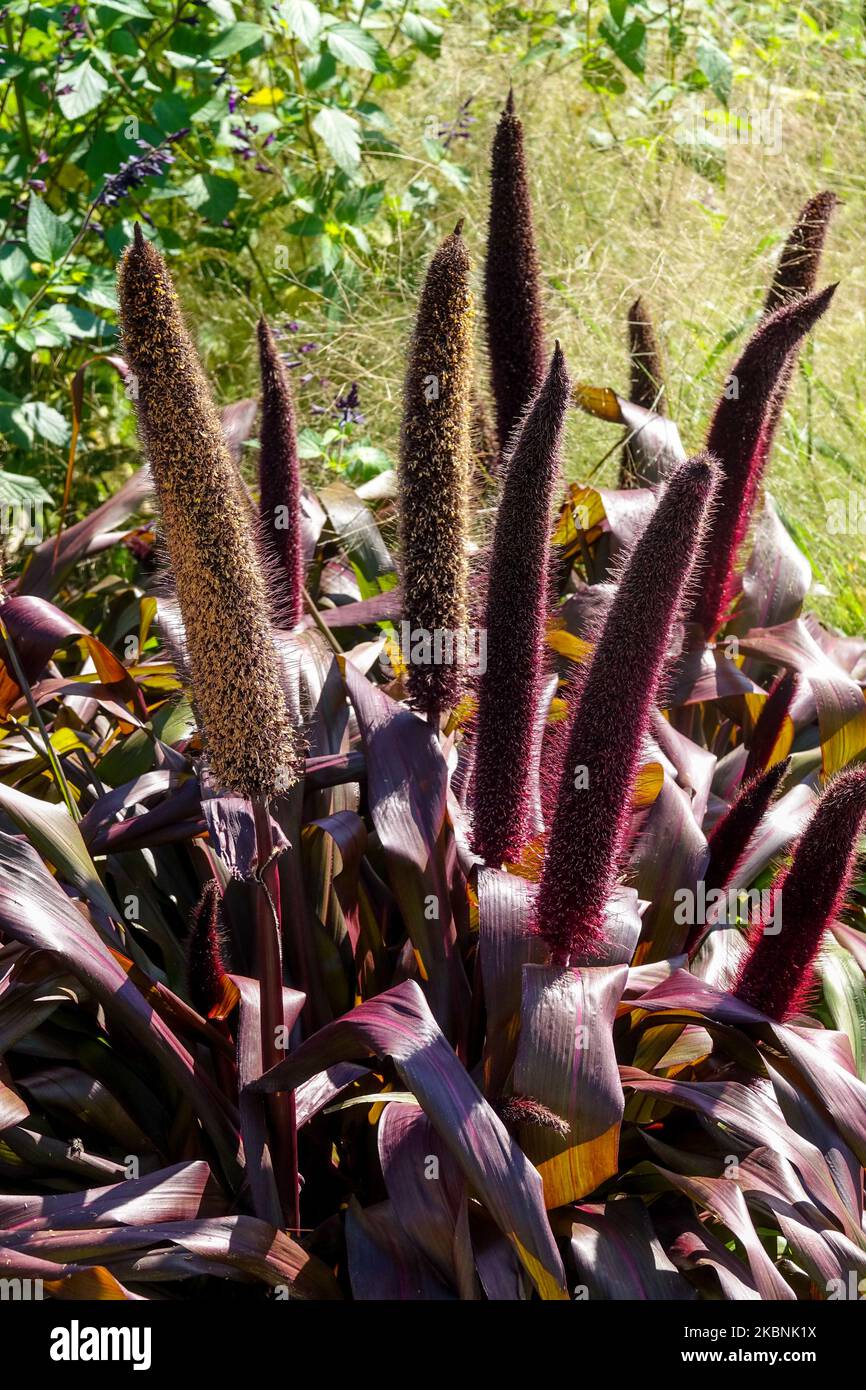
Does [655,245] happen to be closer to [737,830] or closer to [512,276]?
[512,276]

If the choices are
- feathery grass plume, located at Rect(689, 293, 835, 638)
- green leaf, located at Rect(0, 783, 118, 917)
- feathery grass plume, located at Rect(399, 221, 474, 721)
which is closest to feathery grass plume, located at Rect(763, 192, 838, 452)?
feathery grass plume, located at Rect(689, 293, 835, 638)

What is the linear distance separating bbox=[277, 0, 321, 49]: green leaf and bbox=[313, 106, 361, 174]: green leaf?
0.29 metres

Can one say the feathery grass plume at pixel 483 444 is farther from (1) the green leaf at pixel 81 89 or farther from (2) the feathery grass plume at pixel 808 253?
(1) the green leaf at pixel 81 89

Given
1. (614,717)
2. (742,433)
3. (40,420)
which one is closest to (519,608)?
(614,717)

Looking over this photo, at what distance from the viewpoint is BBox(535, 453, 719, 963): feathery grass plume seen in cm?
179

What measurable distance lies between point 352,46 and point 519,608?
309 cm

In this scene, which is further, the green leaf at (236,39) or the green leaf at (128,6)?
the green leaf at (236,39)

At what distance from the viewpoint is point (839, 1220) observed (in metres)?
2.00

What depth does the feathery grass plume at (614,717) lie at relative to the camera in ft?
5.89

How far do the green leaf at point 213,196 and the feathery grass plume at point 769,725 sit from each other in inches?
113

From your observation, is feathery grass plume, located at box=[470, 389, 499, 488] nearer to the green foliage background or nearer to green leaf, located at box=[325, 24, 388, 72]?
the green foliage background

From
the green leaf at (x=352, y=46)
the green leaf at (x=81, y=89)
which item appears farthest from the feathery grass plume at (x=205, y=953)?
the green leaf at (x=352, y=46)
